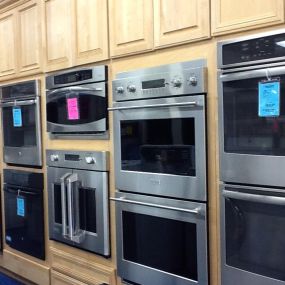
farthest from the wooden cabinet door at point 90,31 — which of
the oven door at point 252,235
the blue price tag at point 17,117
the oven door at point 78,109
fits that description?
the oven door at point 252,235

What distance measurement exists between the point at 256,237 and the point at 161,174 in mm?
529

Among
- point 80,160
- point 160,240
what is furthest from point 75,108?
point 160,240

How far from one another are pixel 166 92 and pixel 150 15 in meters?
0.39

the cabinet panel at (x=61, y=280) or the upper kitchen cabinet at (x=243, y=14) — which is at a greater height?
the upper kitchen cabinet at (x=243, y=14)

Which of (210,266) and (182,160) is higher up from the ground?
(182,160)

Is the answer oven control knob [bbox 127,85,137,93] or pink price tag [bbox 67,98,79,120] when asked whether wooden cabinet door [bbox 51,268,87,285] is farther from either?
oven control knob [bbox 127,85,137,93]

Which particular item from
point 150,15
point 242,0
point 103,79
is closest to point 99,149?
point 103,79

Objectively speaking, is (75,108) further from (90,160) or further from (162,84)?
(162,84)

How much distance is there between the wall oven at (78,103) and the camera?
2.16 meters

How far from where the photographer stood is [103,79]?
2143 mm

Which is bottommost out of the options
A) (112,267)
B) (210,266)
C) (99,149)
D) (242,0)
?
(112,267)

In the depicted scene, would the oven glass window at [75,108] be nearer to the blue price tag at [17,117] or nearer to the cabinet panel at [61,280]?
the blue price tag at [17,117]

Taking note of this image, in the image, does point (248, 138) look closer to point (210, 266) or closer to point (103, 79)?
point (210, 266)

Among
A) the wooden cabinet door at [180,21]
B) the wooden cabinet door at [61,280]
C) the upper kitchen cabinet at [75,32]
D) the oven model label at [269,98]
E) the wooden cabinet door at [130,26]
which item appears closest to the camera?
the oven model label at [269,98]
